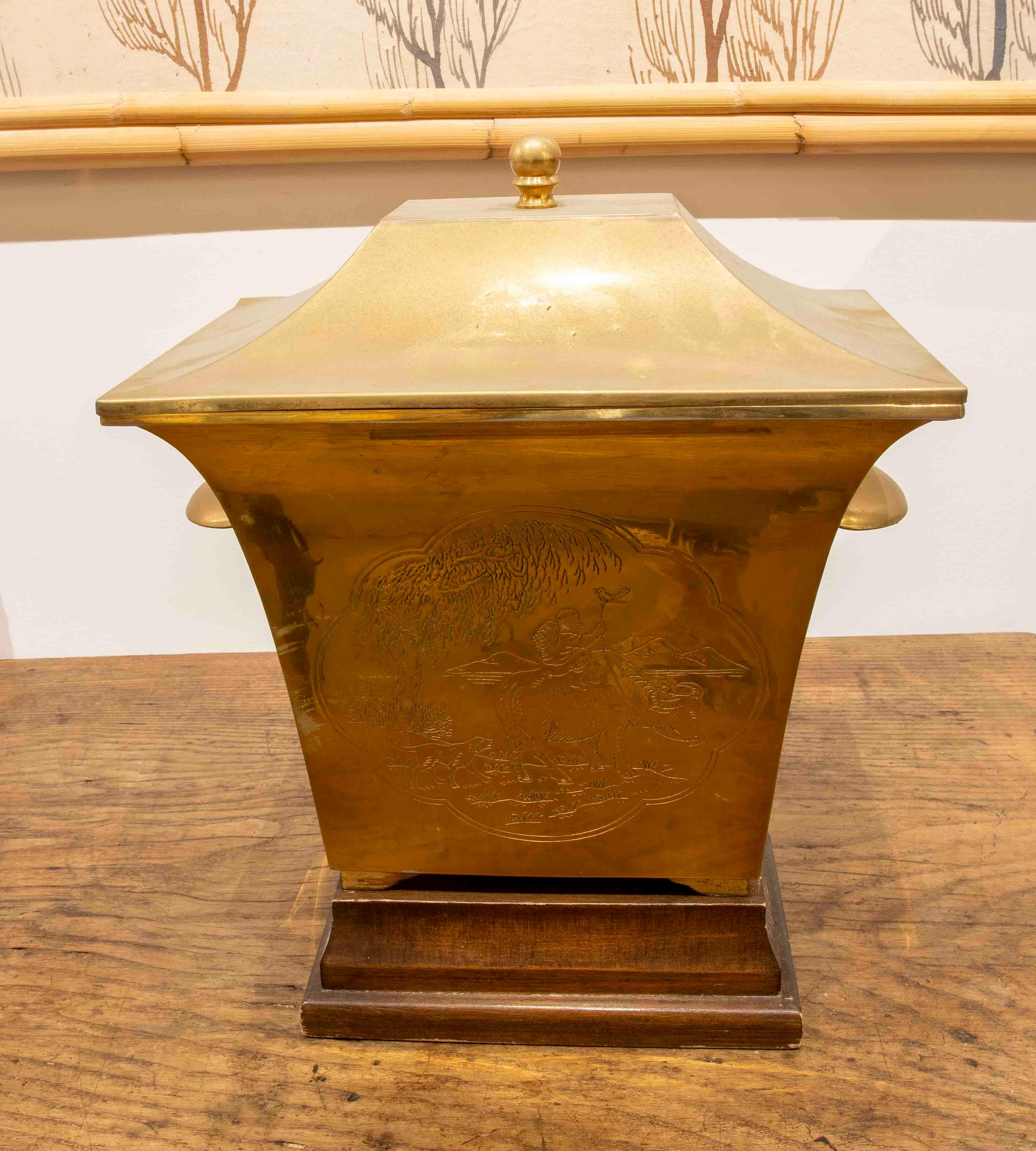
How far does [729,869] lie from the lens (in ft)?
2.26

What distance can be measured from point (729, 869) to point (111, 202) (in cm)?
87

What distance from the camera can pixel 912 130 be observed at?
0.94 meters

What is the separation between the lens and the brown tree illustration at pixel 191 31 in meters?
0.92

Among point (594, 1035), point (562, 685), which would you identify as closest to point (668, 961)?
point (594, 1035)

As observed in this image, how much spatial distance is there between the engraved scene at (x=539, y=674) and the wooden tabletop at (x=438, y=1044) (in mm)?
179

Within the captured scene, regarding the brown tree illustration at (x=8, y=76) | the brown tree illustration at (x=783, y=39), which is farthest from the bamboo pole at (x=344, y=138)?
the brown tree illustration at (x=783, y=39)

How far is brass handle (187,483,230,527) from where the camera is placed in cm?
68

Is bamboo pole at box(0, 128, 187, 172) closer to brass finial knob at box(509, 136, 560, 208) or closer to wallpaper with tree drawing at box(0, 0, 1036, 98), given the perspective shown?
wallpaper with tree drawing at box(0, 0, 1036, 98)

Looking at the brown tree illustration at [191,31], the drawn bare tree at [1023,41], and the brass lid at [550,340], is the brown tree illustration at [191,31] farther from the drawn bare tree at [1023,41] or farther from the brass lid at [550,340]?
the drawn bare tree at [1023,41]

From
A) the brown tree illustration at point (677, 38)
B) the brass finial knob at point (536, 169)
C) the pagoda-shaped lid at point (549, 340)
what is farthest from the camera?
the brown tree illustration at point (677, 38)

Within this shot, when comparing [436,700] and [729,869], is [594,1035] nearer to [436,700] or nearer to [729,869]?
[729,869]

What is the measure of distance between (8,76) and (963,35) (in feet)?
2.89

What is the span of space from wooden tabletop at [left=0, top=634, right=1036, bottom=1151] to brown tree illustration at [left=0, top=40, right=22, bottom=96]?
23.3 inches

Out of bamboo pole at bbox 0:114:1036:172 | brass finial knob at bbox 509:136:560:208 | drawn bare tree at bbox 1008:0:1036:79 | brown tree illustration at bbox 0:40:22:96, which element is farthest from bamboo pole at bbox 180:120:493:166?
drawn bare tree at bbox 1008:0:1036:79
